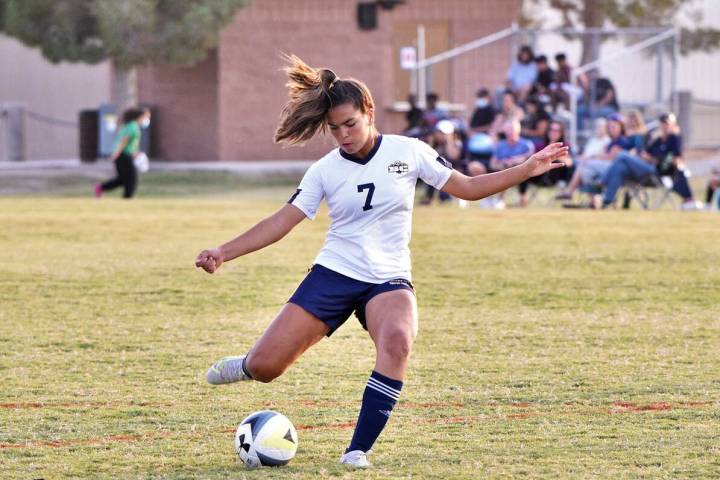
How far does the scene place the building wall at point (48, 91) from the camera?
1581 inches

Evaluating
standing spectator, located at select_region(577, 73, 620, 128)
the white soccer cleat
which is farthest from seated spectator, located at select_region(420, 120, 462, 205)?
the white soccer cleat

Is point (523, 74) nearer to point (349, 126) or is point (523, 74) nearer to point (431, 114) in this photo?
point (431, 114)

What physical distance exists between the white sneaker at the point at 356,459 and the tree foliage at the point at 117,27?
1040 inches

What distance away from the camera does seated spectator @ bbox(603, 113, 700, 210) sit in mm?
22078

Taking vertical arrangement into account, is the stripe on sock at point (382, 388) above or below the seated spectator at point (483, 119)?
below

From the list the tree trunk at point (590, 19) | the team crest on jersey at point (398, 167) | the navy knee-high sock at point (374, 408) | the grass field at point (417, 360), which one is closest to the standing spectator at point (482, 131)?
the tree trunk at point (590, 19)

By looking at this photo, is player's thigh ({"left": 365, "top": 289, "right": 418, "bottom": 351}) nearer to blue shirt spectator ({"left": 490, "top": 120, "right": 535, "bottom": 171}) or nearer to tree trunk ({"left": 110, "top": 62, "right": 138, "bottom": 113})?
blue shirt spectator ({"left": 490, "top": 120, "right": 535, "bottom": 171})

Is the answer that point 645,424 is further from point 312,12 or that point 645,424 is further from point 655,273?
point 312,12

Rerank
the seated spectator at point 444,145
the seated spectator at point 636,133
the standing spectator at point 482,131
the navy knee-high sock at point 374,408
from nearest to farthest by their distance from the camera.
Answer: the navy knee-high sock at point 374,408, the seated spectator at point 636,133, the seated spectator at point 444,145, the standing spectator at point 482,131

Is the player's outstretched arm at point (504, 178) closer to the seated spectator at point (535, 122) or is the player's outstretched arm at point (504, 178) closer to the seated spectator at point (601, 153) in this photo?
the seated spectator at point (601, 153)

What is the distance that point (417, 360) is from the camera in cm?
959

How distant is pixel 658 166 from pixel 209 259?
1675 centimetres

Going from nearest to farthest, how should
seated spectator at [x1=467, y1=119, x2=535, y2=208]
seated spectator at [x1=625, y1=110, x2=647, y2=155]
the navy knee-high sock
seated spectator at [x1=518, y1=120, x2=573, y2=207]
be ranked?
the navy knee-high sock
seated spectator at [x1=625, y1=110, x2=647, y2=155]
seated spectator at [x1=467, y1=119, x2=535, y2=208]
seated spectator at [x1=518, y1=120, x2=573, y2=207]

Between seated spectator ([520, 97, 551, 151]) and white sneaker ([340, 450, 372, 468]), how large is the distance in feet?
58.5
